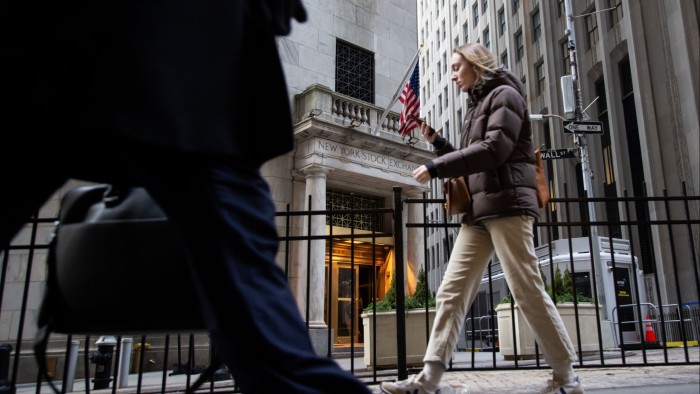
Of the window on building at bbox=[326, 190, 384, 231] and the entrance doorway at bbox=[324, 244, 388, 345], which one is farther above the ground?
the window on building at bbox=[326, 190, 384, 231]

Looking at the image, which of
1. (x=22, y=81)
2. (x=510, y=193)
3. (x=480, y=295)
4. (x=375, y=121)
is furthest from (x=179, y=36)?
(x=480, y=295)

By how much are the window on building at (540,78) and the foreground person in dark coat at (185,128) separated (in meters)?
36.7

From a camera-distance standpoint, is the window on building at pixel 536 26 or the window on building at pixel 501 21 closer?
the window on building at pixel 536 26

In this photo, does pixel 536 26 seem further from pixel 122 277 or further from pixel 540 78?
pixel 122 277

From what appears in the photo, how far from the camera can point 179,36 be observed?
1.45 metres

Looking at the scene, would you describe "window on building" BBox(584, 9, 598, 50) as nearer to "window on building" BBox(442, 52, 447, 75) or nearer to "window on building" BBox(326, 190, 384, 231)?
"window on building" BBox(326, 190, 384, 231)

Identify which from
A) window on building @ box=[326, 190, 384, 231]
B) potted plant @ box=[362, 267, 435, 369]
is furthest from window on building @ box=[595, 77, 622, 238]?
potted plant @ box=[362, 267, 435, 369]

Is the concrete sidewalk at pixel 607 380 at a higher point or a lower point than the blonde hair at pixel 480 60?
lower

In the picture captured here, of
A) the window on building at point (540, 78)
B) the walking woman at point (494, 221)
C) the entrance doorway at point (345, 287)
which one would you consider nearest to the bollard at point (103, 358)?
the walking woman at point (494, 221)

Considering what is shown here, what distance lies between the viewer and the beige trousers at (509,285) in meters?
3.53

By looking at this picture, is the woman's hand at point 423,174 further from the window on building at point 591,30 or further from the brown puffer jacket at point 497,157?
the window on building at point 591,30

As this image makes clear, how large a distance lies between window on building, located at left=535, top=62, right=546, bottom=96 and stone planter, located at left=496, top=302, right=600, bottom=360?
29.3m

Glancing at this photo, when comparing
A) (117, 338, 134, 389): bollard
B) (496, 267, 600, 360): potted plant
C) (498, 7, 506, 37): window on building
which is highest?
(498, 7, 506, 37): window on building

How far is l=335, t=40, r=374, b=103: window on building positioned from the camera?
17.3m
